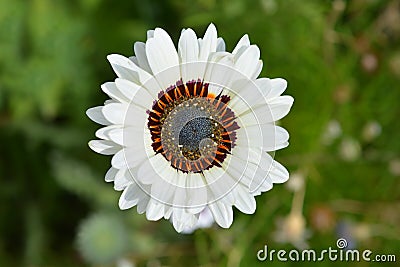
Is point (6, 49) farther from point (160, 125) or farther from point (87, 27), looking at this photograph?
point (160, 125)

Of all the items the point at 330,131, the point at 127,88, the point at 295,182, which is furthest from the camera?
the point at 330,131

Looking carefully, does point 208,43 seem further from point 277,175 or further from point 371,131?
point 371,131

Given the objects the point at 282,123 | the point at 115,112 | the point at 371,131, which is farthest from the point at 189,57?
the point at 371,131

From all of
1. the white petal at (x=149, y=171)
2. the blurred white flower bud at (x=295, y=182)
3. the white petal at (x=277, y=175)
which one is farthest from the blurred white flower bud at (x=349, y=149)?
the white petal at (x=149, y=171)

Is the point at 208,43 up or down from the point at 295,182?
down

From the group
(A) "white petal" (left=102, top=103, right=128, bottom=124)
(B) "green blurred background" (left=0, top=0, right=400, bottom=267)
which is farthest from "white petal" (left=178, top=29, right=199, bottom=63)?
(B) "green blurred background" (left=0, top=0, right=400, bottom=267)

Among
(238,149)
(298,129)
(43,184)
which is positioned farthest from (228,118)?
(43,184)

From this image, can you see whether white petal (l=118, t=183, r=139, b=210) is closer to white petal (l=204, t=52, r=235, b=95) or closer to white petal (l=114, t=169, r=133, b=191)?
white petal (l=114, t=169, r=133, b=191)
